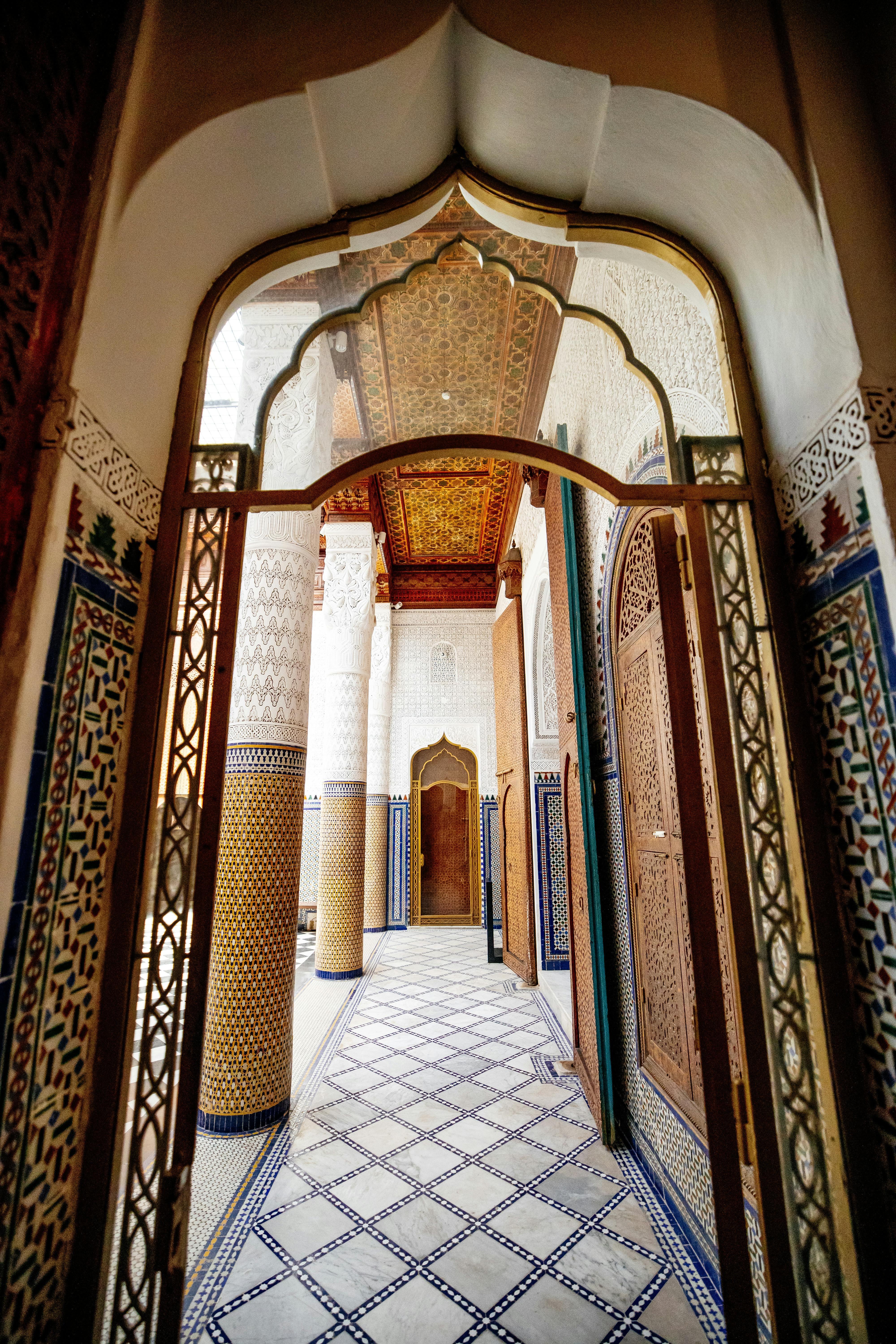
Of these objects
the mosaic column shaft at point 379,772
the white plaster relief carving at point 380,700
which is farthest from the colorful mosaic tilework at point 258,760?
the white plaster relief carving at point 380,700

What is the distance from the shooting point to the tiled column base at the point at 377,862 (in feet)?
21.0

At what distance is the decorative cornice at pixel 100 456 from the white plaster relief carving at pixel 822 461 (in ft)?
3.35

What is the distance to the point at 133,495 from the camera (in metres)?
0.99

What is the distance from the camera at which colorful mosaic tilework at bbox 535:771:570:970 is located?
14.6 ft

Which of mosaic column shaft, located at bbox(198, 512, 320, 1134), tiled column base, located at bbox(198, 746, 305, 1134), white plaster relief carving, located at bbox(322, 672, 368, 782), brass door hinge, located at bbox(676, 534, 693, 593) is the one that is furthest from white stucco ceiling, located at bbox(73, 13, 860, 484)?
white plaster relief carving, located at bbox(322, 672, 368, 782)

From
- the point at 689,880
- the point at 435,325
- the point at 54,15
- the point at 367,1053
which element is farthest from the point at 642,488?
the point at 367,1053

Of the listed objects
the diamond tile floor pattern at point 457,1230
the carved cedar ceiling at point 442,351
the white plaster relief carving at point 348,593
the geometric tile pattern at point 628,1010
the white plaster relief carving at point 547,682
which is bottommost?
the diamond tile floor pattern at point 457,1230

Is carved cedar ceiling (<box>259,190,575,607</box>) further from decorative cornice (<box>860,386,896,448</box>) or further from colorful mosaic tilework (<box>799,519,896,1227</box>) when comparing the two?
colorful mosaic tilework (<box>799,519,896,1227</box>)

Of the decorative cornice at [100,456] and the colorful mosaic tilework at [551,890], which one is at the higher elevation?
the decorative cornice at [100,456]

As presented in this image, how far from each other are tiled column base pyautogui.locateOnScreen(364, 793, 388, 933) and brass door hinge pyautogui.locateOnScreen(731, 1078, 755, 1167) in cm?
554

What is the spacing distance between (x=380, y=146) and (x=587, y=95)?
37cm

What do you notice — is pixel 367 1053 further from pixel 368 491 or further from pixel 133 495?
pixel 368 491

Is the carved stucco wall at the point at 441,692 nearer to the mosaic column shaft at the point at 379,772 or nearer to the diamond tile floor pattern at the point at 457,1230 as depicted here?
the mosaic column shaft at the point at 379,772

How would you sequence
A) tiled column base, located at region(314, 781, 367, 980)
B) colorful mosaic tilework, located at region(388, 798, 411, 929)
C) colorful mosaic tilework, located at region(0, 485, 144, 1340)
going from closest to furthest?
colorful mosaic tilework, located at region(0, 485, 144, 1340) < tiled column base, located at region(314, 781, 367, 980) < colorful mosaic tilework, located at region(388, 798, 411, 929)
